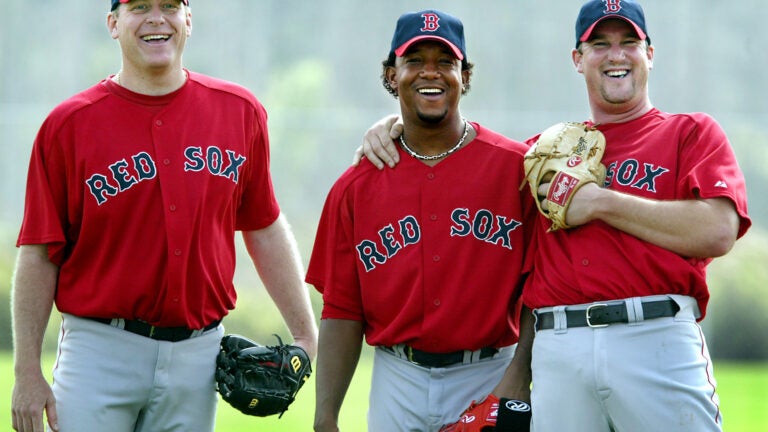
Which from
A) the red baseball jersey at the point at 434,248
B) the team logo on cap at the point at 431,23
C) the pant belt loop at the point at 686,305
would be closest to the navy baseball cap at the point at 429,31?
the team logo on cap at the point at 431,23

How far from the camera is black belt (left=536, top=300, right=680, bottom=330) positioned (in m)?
3.53

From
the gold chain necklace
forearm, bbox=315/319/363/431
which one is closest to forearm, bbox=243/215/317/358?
forearm, bbox=315/319/363/431

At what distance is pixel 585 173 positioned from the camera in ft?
12.0

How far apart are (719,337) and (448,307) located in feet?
30.1

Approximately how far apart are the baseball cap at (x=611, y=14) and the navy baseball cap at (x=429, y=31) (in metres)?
0.45

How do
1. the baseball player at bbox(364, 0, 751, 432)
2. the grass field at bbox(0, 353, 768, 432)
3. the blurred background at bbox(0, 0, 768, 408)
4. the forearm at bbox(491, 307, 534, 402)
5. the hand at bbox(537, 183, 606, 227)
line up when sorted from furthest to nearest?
the blurred background at bbox(0, 0, 768, 408) < the grass field at bbox(0, 353, 768, 432) < the forearm at bbox(491, 307, 534, 402) < the hand at bbox(537, 183, 606, 227) < the baseball player at bbox(364, 0, 751, 432)

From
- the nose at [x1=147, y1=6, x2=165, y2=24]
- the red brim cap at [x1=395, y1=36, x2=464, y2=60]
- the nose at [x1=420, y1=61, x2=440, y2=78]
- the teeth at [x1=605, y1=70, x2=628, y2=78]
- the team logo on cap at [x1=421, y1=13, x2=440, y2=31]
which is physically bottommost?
the teeth at [x1=605, y1=70, x2=628, y2=78]

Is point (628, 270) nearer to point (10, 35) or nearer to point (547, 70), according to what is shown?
point (547, 70)

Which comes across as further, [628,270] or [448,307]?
[448,307]

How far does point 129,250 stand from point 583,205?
5.15 ft

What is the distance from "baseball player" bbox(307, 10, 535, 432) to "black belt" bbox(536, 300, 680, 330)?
A: 0.98 ft

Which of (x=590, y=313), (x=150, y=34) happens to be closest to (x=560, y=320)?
(x=590, y=313)

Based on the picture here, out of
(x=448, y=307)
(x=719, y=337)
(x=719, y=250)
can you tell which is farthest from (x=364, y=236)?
(x=719, y=337)

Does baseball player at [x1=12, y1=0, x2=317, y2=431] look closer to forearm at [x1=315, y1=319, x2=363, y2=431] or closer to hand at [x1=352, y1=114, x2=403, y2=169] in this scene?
forearm at [x1=315, y1=319, x2=363, y2=431]
